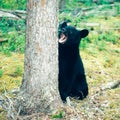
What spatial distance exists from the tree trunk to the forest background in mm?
363

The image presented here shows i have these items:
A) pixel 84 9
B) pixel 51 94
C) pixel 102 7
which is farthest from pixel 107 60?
pixel 102 7

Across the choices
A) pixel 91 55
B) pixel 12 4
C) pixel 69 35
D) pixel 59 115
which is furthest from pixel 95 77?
pixel 12 4

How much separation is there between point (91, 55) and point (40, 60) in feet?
14.9

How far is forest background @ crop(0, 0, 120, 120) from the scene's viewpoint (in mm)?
5762

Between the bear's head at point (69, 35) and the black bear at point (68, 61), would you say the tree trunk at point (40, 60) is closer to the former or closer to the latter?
the black bear at point (68, 61)

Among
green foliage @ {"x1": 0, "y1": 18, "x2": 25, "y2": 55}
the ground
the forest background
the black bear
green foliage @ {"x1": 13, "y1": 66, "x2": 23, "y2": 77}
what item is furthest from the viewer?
green foliage @ {"x1": 0, "y1": 18, "x2": 25, "y2": 55}

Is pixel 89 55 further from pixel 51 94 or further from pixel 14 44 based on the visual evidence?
pixel 51 94

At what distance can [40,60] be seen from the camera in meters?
4.84

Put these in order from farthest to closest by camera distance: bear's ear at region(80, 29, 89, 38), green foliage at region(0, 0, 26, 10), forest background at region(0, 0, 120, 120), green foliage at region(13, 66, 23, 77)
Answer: green foliage at region(0, 0, 26, 10) → green foliage at region(13, 66, 23, 77) → bear's ear at region(80, 29, 89, 38) → forest background at region(0, 0, 120, 120)

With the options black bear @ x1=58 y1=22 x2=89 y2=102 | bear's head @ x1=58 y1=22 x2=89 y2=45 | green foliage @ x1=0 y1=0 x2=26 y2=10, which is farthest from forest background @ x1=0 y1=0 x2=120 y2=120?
bear's head @ x1=58 y1=22 x2=89 y2=45

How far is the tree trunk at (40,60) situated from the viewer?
4.68 m

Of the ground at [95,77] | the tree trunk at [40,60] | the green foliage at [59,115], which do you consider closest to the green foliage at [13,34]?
the ground at [95,77]

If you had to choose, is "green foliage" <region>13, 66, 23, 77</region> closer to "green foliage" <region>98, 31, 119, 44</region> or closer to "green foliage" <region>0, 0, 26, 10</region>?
"green foliage" <region>98, 31, 119, 44</region>

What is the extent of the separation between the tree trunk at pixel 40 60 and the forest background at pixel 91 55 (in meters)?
0.36
